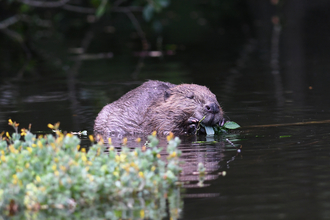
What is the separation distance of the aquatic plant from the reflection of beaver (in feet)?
8.52

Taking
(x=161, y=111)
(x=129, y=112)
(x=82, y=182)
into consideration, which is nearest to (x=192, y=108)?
(x=161, y=111)

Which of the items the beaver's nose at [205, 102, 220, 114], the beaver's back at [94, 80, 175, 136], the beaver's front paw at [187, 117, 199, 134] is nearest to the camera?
the beaver's nose at [205, 102, 220, 114]

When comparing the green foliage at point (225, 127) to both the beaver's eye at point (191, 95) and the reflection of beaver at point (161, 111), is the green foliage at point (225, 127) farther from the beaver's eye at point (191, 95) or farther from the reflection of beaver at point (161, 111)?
the beaver's eye at point (191, 95)

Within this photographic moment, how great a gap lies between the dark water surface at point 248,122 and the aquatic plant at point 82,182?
1.01 ft

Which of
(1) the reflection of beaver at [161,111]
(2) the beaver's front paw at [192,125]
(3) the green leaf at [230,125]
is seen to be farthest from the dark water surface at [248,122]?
(1) the reflection of beaver at [161,111]

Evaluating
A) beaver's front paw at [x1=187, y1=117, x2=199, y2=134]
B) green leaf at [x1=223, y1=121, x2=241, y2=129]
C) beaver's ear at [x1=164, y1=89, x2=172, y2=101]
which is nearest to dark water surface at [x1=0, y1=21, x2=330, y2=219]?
green leaf at [x1=223, y1=121, x2=241, y2=129]

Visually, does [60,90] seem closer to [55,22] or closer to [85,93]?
[85,93]

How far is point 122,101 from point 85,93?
3903 mm

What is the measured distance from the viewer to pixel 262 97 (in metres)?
10.9

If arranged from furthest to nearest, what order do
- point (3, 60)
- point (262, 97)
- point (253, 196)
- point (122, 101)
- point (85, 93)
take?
point (3, 60)
point (85, 93)
point (262, 97)
point (122, 101)
point (253, 196)

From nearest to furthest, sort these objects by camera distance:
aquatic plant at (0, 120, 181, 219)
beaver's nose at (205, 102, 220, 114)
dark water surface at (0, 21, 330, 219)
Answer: aquatic plant at (0, 120, 181, 219) → dark water surface at (0, 21, 330, 219) → beaver's nose at (205, 102, 220, 114)

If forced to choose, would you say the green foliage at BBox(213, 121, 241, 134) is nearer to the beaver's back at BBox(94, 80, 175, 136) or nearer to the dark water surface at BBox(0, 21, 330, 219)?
the dark water surface at BBox(0, 21, 330, 219)

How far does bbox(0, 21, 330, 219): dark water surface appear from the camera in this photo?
4.80m

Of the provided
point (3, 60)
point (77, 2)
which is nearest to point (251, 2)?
point (77, 2)
